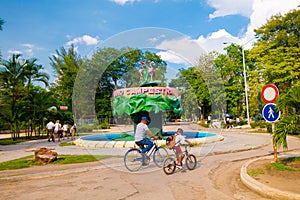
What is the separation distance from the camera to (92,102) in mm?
16875

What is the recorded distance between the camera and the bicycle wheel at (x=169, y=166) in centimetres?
791

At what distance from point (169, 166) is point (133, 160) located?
136cm

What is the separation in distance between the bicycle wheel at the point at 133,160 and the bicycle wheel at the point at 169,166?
1.03m

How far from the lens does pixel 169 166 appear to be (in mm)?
7941

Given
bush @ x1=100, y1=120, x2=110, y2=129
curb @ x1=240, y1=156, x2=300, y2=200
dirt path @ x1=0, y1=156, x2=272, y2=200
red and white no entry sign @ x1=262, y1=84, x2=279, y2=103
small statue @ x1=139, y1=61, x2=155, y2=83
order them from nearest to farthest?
curb @ x1=240, y1=156, x2=300, y2=200, dirt path @ x1=0, y1=156, x2=272, y2=200, red and white no entry sign @ x1=262, y1=84, x2=279, y2=103, small statue @ x1=139, y1=61, x2=155, y2=83, bush @ x1=100, y1=120, x2=110, y2=129

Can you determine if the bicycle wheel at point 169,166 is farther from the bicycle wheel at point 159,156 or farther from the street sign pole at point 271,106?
the street sign pole at point 271,106

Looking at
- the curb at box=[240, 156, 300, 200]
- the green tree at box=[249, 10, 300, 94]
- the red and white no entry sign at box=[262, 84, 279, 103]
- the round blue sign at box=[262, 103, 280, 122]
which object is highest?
the green tree at box=[249, 10, 300, 94]

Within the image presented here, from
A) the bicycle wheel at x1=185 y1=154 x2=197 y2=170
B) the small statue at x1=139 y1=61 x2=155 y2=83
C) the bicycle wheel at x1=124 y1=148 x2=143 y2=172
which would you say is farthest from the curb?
the small statue at x1=139 y1=61 x2=155 y2=83

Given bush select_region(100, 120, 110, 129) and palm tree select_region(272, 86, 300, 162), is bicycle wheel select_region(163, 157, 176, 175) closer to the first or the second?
palm tree select_region(272, 86, 300, 162)

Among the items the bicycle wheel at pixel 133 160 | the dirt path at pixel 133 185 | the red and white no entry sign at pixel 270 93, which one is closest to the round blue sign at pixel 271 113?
the red and white no entry sign at pixel 270 93

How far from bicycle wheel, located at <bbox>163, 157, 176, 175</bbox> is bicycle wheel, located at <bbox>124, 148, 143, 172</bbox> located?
1.03 m

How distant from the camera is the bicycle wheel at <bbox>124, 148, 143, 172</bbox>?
8.45 metres

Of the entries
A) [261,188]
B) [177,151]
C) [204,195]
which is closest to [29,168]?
[177,151]

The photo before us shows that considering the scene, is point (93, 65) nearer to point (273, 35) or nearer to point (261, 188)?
point (261, 188)
